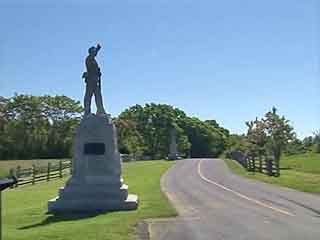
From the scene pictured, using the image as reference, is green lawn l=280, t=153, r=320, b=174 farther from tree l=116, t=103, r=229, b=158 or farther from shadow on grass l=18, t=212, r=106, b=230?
tree l=116, t=103, r=229, b=158

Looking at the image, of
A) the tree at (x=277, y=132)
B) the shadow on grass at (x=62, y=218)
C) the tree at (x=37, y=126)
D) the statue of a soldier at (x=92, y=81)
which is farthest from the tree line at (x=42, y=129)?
the shadow on grass at (x=62, y=218)

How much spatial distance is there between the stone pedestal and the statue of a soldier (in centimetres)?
71

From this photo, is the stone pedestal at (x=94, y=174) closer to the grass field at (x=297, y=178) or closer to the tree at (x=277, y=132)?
the grass field at (x=297, y=178)

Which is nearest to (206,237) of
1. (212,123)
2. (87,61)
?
(87,61)

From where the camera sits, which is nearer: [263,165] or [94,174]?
[94,174]

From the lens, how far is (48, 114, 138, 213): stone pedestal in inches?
704

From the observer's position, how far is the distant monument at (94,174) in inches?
702

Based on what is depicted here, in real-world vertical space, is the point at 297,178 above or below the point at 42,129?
below

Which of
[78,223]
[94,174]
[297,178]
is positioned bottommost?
[78,223]

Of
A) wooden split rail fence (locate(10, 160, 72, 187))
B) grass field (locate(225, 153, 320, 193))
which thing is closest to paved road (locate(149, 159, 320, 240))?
grass field (locate(225, 153, 320, 193))

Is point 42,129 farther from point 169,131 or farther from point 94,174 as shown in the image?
point 94,174

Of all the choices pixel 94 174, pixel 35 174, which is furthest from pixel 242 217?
pixel 35 174

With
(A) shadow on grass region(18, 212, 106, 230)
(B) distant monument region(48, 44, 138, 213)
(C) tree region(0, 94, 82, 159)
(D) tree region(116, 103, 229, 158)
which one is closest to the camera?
(A) shadow on grass region(18, 212, 106, 230)

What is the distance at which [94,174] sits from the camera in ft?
61.5
